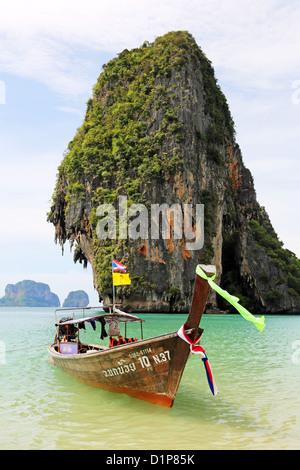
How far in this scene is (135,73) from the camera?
51750 mm

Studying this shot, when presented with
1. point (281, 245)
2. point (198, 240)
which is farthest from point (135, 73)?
point (281, 245)

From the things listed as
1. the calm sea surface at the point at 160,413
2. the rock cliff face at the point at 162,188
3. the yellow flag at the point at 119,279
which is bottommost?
the calm sea surface at the point at 160,413

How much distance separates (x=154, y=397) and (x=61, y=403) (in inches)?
77.8

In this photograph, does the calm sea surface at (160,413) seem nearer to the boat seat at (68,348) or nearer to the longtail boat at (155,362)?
the longtail boat at (155,362)

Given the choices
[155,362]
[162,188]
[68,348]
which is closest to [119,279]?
[68,348]

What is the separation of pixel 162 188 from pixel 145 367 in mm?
35937

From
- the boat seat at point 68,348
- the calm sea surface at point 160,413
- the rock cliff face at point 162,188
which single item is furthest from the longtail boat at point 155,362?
the rock cliff face at point 162,188

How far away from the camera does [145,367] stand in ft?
25.9

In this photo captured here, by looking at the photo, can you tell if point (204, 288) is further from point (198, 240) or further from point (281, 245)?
point (281, 245)

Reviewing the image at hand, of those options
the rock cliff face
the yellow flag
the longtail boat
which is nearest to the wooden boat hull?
the longtail boat

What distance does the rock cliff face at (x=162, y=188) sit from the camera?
4103cm

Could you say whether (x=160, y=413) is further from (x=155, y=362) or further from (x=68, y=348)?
(x=68, y=348)

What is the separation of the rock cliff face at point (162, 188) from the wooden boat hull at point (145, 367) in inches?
1230

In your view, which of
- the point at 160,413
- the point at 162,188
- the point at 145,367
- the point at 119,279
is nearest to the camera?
the point at 160,413
